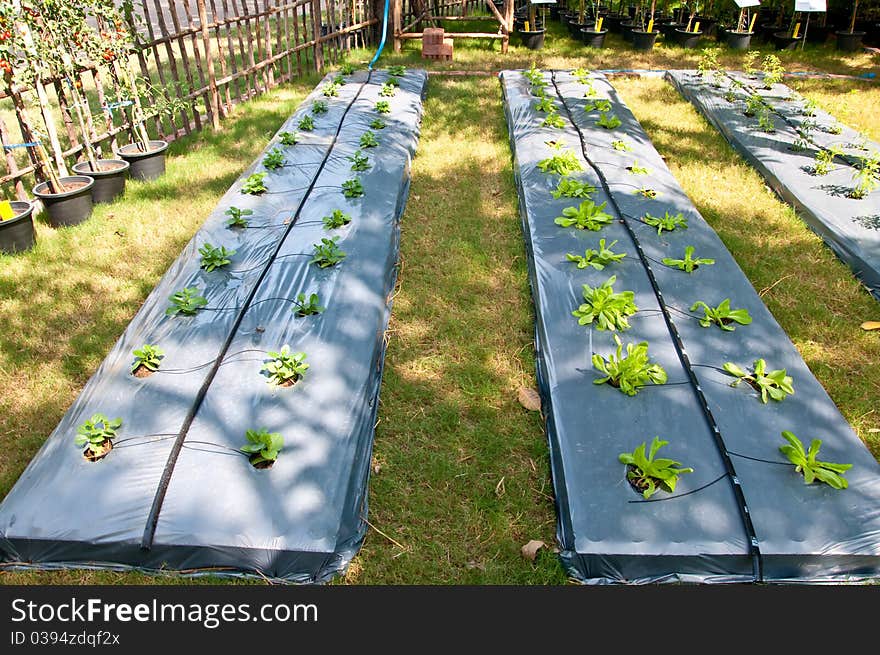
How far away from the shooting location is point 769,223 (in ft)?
14.5

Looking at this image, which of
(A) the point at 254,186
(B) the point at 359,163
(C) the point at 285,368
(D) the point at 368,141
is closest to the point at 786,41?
(D) the point at 368,141

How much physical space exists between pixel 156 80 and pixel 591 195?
6995mm

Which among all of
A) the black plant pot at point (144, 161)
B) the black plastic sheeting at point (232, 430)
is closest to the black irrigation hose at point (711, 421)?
the black plastic sheeting at point (232, 430)

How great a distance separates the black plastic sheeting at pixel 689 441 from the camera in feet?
6.70

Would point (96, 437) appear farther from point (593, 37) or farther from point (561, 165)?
point (593, 37)

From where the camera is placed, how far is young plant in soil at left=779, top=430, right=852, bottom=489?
86.6 inches

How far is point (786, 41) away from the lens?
952 cm

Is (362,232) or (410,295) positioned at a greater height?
(362,232)

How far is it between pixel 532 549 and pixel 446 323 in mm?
1538

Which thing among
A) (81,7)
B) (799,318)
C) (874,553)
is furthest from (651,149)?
(81,7)

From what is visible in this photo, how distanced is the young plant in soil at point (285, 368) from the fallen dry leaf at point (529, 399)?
1.11 metres

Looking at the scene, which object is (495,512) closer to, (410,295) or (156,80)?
(410,295)

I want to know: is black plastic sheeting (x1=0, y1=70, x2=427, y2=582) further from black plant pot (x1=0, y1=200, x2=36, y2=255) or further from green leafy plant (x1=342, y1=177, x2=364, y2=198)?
black plant pot (x1=0, y1=200, x2=36, y2=255)

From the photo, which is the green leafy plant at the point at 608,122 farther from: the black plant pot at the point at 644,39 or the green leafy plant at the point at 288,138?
the black plant pot at the point at 644,39
